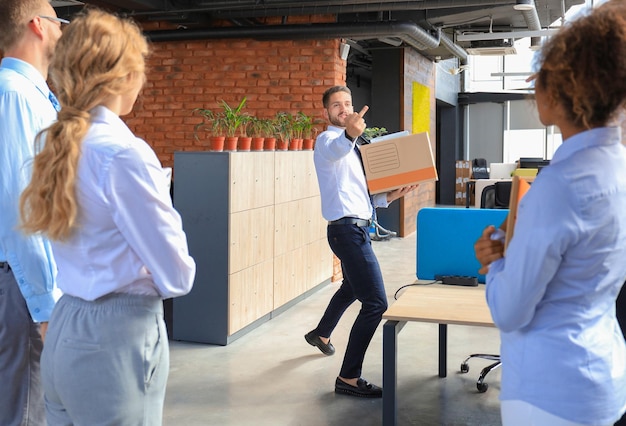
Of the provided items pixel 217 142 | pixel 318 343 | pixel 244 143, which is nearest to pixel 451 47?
pixel 244 143

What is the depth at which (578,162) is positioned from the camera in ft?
4.29

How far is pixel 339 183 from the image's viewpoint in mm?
3957

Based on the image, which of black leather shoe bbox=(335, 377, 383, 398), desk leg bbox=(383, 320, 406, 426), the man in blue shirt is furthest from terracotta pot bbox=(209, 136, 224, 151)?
the man in blue shirt

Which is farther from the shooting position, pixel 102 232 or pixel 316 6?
pixel 316 6

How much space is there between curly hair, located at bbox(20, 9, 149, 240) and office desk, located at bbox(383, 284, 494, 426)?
1738mm

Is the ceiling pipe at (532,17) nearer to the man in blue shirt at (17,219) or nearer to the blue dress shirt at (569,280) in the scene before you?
the man in blue shirt at (17,219)

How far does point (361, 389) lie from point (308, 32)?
4.95 m

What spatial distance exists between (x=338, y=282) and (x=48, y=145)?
6306 millimetres

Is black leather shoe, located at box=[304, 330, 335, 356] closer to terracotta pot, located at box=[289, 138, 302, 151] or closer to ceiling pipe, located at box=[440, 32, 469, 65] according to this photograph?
terracotta pot, located at box=[289, 138, 302, 151]

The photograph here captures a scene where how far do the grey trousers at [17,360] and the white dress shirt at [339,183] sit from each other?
223 centimetres

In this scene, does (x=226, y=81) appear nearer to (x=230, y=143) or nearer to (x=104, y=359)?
(x=230, y=143)

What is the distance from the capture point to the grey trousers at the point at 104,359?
1.40 m

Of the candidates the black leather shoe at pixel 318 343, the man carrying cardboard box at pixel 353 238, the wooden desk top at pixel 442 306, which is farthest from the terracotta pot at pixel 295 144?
the wooden desk top at pixel 442 306

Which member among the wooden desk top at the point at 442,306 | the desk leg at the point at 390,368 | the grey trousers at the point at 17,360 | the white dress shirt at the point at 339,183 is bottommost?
the desk leg at the point at 390,368
